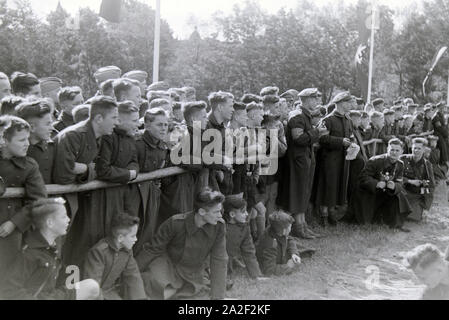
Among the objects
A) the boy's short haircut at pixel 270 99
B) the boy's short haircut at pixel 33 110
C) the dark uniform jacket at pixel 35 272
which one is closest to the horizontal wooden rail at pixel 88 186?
the dark uniform jacket at pixel 35 272

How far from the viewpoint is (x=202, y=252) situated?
5.68 metres

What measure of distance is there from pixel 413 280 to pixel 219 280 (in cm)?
259

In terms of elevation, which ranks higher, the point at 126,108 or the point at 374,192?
the point at 126,108

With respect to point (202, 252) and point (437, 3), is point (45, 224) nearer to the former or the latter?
point (202, 252)

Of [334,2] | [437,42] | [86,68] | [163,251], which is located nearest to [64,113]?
[163,251]

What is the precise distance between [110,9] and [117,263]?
7745 millimetres

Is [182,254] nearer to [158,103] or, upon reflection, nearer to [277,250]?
[277,250]

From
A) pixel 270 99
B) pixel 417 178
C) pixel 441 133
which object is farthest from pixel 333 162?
pixel 441 133

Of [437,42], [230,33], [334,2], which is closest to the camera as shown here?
[230,33]

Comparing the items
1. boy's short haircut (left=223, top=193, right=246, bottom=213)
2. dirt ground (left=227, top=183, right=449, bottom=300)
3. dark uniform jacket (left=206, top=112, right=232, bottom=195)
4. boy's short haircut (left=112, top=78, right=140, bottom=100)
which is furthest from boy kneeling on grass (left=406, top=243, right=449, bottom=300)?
boy's short haircut (left=112, top=78, right=140, bottom=100)

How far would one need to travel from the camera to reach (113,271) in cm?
505

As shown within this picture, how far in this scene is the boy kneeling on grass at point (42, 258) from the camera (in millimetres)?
4395

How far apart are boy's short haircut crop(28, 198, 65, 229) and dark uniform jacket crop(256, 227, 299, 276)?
9.46 ft

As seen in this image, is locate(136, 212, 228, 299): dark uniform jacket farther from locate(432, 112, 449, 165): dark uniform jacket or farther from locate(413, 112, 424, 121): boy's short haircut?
locate(432, 112, 449, 165): dark uniform jacket
